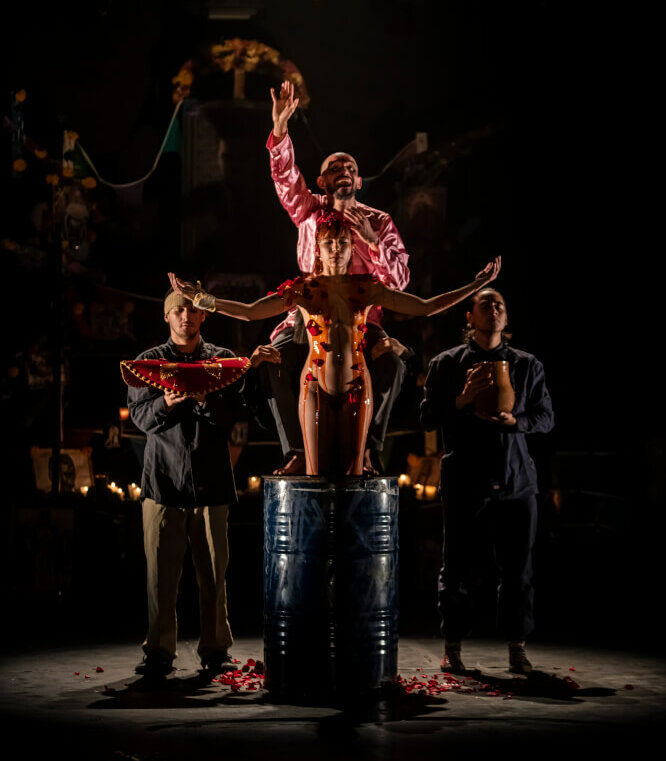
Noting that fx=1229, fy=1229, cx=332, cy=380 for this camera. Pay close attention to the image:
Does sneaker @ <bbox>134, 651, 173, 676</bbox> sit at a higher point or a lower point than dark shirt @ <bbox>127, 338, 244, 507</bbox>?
lower

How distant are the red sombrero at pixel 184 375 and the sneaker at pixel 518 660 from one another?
180 cm

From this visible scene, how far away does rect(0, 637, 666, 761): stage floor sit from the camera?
170 inches

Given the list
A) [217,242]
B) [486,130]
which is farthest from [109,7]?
[486,130]

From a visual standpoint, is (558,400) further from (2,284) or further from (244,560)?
(2,284)

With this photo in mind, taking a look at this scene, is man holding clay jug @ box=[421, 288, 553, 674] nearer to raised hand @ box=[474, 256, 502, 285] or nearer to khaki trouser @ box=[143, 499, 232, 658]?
Result: raised hand @ box=[474, 256, 502, 285]

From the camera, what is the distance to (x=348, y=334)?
5.41m

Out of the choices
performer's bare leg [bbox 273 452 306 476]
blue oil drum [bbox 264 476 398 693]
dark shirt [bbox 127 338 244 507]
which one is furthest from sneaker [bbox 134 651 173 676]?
performer's bare leg [bbox 273 452 306 476]

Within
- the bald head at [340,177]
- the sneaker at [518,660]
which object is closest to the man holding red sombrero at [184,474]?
the bald head at [340,177]

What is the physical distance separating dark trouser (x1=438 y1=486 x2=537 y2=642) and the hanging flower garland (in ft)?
14.6

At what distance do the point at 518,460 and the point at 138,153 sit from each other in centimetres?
505

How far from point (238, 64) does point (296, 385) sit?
4.87m

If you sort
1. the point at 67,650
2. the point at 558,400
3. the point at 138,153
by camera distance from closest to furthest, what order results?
the point at 67,650
the point at 138,153
the point at 558,400

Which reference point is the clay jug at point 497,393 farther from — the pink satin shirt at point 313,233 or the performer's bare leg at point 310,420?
the performer's bare leg at point 310,420

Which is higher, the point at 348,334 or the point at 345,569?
the point at 348,334
